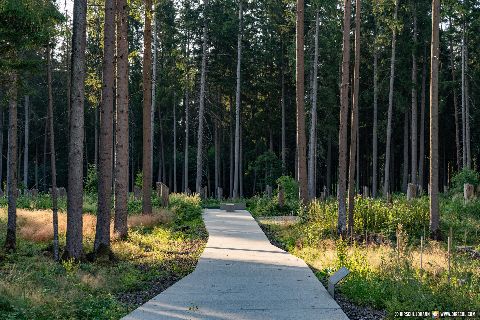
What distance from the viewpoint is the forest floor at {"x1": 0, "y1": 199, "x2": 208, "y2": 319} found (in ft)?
25.0

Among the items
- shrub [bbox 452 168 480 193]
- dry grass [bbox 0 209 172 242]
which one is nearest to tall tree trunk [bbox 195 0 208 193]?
dry grass [bbox 0 209 172 242]

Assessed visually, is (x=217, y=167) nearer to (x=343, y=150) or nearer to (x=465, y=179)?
(x=465, y=179)

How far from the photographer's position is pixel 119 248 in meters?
14.6

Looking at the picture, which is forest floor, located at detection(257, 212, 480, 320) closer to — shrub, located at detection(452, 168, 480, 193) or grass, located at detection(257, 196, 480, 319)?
grass, located at detection(257, 196, 480, 319)

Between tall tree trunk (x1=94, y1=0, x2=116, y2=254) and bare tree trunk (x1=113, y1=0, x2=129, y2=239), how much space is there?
195 centimetres

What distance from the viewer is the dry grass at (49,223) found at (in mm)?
17719

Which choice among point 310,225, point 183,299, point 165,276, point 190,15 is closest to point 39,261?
point 165,276

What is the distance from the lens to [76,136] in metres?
12.0

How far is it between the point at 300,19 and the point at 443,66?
3108 centimetres

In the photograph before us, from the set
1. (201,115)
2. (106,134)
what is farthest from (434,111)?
(201,115)

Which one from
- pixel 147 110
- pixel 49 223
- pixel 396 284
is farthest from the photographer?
pixel 147 110

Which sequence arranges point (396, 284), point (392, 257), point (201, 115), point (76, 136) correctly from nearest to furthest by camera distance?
point (396, 284), point (392, 257), point (76, 136), point (201, 115)

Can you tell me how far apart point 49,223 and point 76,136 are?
877 cm

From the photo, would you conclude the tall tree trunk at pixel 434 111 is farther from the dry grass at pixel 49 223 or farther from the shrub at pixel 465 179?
the shrub at pixel 465 179
